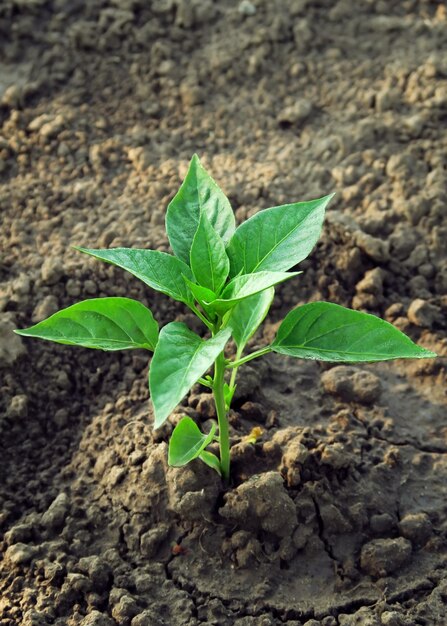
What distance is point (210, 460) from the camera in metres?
2.49

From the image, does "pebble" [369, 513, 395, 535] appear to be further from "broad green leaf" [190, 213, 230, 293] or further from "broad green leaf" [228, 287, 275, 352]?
"broad green leaf" [190, 213, 230, 293]

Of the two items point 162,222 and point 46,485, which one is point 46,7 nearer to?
point 162,222

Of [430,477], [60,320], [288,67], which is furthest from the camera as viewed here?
[288,67]

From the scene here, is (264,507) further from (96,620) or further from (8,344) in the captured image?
(8,344)

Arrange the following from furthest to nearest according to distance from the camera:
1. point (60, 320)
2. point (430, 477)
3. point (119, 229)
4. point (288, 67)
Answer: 1. point (288, 67)
2. point (119, 229)
3. point (430, 477)
4. point (60, 320)

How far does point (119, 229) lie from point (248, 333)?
42.8 inches

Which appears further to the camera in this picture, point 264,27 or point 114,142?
point 264,27

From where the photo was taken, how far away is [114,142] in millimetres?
3746

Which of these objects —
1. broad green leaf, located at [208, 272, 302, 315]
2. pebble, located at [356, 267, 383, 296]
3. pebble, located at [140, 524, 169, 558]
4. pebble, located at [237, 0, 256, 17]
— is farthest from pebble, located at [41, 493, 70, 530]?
pebble, located at [237, 0, 256, 17]

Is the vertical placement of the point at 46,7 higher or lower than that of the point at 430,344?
higher

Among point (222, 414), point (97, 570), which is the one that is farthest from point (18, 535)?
point (222, 414)

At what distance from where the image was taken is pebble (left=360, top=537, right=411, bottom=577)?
246cm

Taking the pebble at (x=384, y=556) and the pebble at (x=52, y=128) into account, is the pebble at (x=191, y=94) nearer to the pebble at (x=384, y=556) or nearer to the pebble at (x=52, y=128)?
the pebble at (x=52, y=128)

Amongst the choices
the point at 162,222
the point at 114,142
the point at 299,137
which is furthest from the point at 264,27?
the point at 162,222
